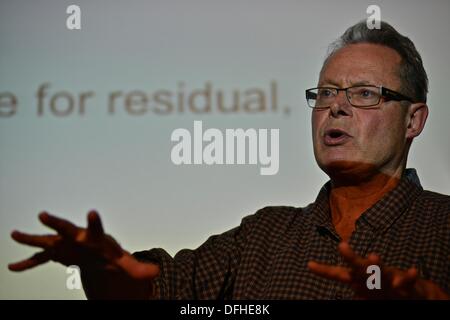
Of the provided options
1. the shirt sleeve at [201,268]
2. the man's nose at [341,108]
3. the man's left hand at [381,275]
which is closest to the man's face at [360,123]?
the man's nose at [341,108]

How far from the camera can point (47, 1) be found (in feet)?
4.31

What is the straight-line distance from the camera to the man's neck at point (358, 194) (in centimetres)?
122

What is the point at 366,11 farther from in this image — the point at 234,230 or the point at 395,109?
the point at 234,230

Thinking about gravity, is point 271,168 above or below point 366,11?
below

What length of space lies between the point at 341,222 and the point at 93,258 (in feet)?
1.71

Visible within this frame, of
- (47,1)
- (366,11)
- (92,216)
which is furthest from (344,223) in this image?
(47,1)

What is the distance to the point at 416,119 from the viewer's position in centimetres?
127

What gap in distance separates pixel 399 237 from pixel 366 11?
1.63ft

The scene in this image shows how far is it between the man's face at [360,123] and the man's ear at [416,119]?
2cm

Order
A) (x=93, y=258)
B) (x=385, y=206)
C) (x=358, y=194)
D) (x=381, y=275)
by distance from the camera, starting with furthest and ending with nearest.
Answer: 1. (x=358, y=194)
2. (x=385, y=206)
3. (x=93, y=258)
4. (x=381, y=275)

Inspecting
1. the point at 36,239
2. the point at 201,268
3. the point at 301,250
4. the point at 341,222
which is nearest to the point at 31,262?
the point at 36,239

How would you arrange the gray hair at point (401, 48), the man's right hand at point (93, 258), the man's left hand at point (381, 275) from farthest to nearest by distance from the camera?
the gray hair at point (401, 48), the man's right hand at point (93, 258), the man's left hand at point (381, 275)

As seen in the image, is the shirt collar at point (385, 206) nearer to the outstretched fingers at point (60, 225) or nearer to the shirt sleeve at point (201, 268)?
the shirt sleeve at point (201, 268)

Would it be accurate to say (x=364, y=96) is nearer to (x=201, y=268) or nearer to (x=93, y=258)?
(x=201, y=268)
